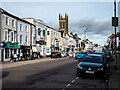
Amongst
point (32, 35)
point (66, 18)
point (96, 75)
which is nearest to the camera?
point (96, 75)

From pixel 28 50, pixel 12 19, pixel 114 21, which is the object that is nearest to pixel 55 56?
pixel 28 50

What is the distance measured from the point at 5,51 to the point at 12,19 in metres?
6.82

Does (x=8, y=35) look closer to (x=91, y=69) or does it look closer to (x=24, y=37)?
(x=24, y=37)

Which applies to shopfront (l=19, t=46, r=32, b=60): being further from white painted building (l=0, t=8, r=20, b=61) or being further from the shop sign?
the shop sign

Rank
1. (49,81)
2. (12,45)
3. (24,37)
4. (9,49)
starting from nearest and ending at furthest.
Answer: (49,81)
(9,49)
(12,45)
(24,37)

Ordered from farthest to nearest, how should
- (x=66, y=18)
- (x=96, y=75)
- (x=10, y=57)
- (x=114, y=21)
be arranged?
(x=66, y=18), (x=10, y=57), (x=114, y=21), (x=96, y=75)

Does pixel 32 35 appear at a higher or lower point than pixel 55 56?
higher

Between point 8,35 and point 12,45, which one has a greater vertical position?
point 8,35

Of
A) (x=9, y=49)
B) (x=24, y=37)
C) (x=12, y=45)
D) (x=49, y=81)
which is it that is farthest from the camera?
(x=24, y=37)

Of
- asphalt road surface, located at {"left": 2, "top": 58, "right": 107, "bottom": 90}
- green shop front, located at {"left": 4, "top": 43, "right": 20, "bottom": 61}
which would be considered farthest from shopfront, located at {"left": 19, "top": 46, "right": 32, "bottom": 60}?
asphalt road surface, located at {"left": 2, "top": 58, "right": 107, "bottom": 90}

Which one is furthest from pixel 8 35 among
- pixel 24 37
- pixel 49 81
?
pixel 49 81

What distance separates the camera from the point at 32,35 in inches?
1734

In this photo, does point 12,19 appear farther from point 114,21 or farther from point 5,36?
point 114,21

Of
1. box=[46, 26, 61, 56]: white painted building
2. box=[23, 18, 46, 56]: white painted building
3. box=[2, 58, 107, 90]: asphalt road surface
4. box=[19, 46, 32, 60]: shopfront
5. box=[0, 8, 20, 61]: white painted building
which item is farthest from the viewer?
box=[46, 26, 61, 56]: white painted building
